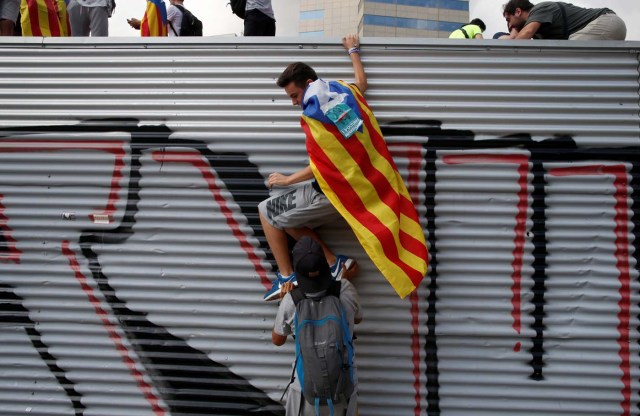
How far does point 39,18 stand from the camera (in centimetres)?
514

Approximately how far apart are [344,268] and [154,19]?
10.3 ft

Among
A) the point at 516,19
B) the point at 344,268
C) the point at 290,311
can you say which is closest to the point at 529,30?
the point at 516,19

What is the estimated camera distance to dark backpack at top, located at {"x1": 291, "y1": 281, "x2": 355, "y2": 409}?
10.00ft

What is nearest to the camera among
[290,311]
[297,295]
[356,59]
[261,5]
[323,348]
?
[323,348]

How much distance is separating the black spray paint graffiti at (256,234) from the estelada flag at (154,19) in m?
1.48

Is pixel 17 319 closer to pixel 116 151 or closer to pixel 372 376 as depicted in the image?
pixel 116 151

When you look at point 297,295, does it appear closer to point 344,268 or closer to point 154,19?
point 344,268

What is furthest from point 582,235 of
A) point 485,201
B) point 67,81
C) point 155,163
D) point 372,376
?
point 67,81

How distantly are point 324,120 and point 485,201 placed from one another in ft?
4.40

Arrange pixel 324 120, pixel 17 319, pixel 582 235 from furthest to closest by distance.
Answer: pixel 17 319
pixel 582 235
pixel 324 120

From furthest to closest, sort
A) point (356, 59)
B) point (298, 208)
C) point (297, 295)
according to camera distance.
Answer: point (356, 59), point (298, 208), point (297, 295)

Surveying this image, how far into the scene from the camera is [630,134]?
150 inches

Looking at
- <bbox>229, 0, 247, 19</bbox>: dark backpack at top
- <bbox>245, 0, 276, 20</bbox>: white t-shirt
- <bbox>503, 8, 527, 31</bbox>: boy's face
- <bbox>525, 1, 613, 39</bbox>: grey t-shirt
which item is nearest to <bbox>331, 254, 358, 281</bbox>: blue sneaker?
<bbox>525, 1, 613, 39</bbox>: grey t-shirt

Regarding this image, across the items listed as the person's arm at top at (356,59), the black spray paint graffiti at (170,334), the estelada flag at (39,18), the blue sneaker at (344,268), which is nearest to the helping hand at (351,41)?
the person's arm at top at (356,59)
